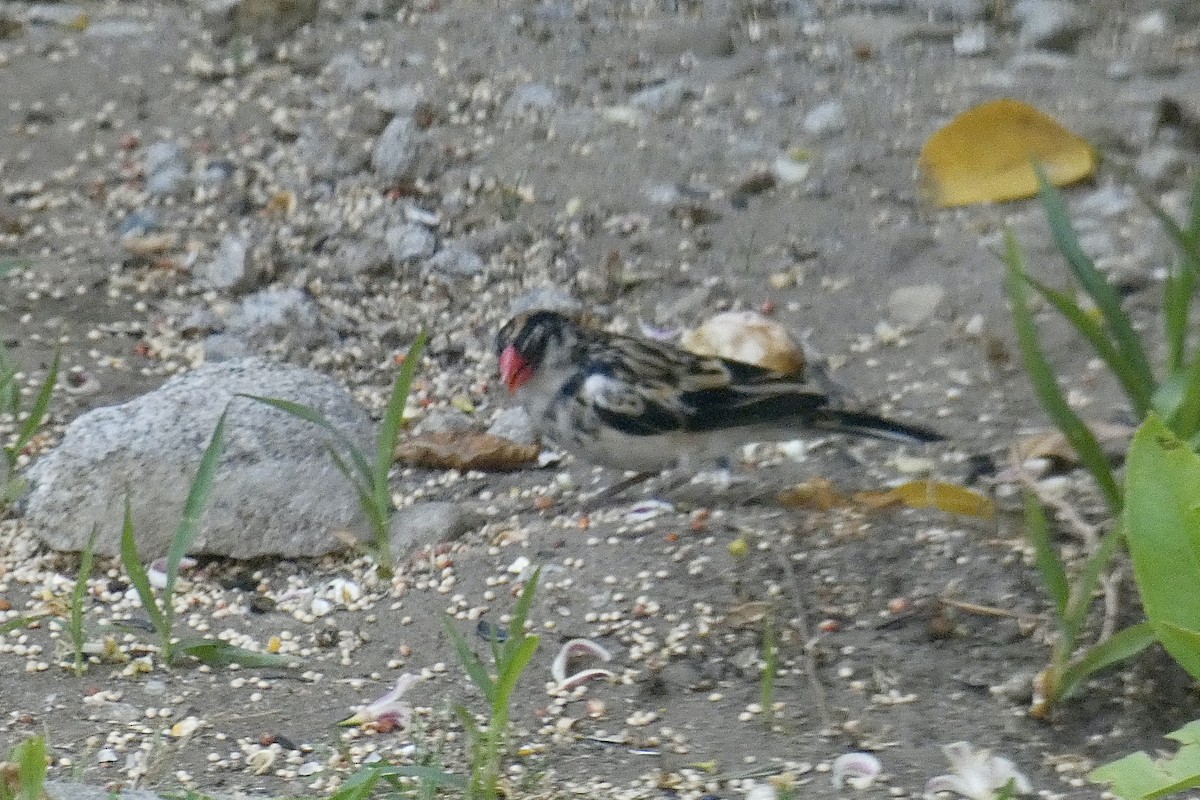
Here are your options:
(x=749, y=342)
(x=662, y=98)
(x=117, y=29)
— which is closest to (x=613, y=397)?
(x=749, y=342)

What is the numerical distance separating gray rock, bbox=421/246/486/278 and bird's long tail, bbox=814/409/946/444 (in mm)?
1624

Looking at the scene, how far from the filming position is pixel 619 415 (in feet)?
13.8

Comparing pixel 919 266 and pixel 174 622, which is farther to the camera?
pixel 919 266

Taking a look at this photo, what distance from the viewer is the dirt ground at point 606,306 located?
314 centimetres

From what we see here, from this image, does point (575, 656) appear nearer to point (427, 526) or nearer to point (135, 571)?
point (427, 526)

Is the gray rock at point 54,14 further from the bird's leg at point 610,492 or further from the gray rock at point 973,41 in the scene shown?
the bird's leg at point 610,492

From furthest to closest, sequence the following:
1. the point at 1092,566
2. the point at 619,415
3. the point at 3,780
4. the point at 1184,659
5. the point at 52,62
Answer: the point at 52,62 → the point at 619,415 → the point at 1092,566 → the point at 3,780 → the point at 1184,659

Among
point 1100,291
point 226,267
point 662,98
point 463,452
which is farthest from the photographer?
point 662,98

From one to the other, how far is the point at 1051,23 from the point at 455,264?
7.83 ft

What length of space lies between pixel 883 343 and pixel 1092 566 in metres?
1.97

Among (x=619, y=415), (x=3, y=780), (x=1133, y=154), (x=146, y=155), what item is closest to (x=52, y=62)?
(x=146, y=155)

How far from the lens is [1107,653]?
2.88m

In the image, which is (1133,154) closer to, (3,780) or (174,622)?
(174,622)

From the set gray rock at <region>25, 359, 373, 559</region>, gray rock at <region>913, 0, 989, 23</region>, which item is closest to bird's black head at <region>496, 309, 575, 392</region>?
gray rock at <region>25, 359, 373, 559</region>
